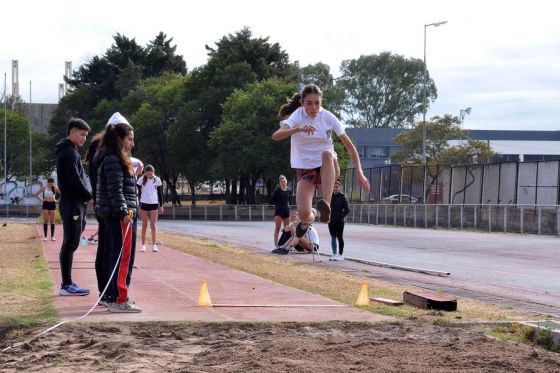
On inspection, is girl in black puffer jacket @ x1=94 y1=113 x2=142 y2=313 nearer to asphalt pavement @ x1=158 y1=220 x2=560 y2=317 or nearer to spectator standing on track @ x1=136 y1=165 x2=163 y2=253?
asphalt pavement @ x1=158 y1=220 x2=560 y2=317

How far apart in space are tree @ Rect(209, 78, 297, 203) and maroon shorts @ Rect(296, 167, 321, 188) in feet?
180

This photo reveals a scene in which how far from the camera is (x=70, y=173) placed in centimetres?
1070

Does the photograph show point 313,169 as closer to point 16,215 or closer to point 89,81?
point 16,215

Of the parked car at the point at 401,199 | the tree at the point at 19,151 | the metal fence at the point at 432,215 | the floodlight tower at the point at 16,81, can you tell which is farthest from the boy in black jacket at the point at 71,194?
the floodlight tower at the point at 16,81

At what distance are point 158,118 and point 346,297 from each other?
6798 centimetres

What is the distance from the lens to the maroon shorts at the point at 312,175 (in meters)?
10.4

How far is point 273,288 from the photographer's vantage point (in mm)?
12188

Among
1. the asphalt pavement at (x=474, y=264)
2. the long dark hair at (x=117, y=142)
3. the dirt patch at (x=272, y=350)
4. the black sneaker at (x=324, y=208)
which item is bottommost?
the asphalt pavement at (x=474, y=264)

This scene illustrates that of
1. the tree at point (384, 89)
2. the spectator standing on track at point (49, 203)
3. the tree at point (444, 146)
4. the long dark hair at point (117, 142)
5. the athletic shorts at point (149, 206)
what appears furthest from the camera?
the tree at point (384, 89)

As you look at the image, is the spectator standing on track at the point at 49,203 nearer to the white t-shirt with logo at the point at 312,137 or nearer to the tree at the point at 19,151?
the white t-shirt with logo at the point at 312,137

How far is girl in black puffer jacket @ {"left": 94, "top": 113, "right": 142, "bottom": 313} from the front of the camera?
9.51m

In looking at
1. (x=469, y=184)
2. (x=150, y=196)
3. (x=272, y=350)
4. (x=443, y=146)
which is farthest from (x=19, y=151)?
(x=272, y=350)

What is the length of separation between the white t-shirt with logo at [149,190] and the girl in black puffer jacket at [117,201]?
983 centimetres

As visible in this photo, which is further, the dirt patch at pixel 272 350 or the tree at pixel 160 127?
the tree at pixel 160 127
